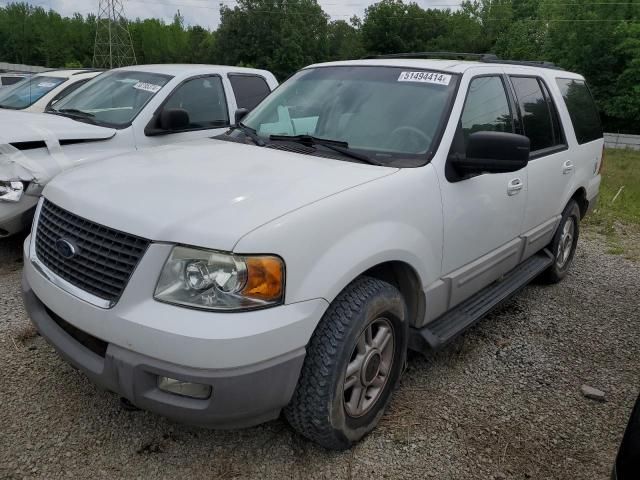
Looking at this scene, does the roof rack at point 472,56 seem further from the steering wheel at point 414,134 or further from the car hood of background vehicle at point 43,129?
the car hood of background vehicle at point 43,129

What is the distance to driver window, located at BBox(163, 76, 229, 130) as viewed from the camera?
5602 millimetres

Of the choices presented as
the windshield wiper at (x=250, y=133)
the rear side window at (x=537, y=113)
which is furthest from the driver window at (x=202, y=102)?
the rear side window at (x=537, y=113)

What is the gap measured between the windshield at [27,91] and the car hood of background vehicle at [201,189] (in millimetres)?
5174

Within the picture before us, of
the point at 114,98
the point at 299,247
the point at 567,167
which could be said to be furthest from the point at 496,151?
the point at 114,98

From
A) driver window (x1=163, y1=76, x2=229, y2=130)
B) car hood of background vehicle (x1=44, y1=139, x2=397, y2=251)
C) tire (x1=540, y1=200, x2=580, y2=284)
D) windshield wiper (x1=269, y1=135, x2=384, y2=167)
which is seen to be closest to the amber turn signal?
car hood of background vehicle (x1=44, y1=139, x2=397, y2=251)

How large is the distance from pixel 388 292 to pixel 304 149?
3.24ft

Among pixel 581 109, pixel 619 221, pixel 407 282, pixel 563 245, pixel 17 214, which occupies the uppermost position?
pixel 581 109

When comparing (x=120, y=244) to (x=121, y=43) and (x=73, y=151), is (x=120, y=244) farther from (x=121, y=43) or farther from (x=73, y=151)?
(x=121, y=43)

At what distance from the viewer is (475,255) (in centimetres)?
327

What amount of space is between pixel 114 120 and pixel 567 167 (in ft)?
13.4

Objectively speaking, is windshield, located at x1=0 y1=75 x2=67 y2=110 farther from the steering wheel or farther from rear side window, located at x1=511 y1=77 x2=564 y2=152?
rear side window, located at x1=511 y1=77 x2=564 y2=152

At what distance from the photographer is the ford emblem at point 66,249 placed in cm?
234

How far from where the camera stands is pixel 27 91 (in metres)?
7.57

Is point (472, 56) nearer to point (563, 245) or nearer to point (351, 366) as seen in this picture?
point (563, 245)
